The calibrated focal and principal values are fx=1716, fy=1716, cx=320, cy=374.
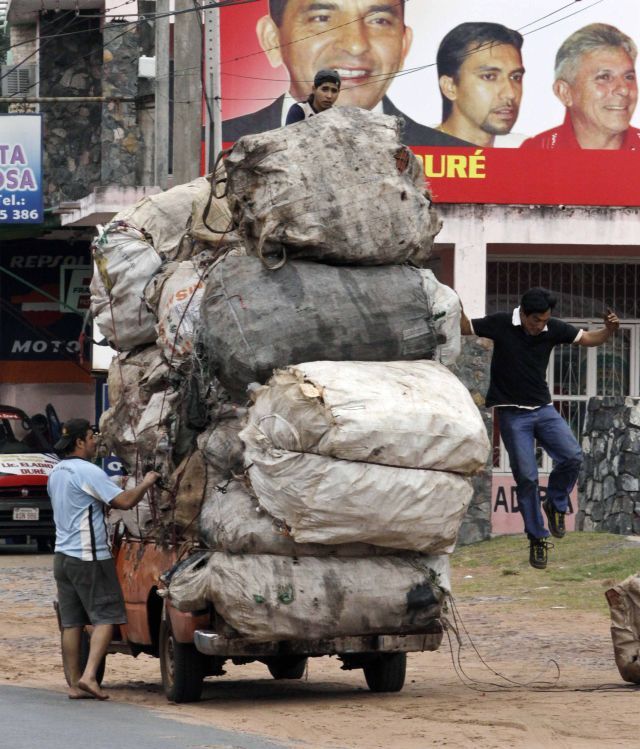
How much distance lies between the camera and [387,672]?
10508 mm

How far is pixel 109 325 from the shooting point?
1084 centimetres

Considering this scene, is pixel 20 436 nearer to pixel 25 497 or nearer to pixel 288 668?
pixel 25 497

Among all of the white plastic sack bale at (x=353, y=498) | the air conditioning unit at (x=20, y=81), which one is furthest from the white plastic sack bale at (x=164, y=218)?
the air conditioning unit at (x=20, y=81)

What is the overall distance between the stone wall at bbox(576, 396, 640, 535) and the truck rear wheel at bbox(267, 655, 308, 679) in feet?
26.9

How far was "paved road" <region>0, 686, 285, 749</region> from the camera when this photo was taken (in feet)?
26.6

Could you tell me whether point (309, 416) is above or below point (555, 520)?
above

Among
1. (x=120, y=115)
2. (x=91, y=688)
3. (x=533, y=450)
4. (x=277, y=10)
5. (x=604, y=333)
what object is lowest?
(x=91, y=688)

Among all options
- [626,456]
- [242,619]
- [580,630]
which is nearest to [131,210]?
[242,619]

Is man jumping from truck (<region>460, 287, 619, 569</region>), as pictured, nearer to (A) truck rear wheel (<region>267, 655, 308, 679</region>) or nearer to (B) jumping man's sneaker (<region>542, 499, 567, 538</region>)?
(B) jumping man's sneaker (<region>542, 499, 567, 538</region>)

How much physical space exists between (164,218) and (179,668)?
2.87 meters

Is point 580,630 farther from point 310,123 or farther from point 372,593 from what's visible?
point 310,123

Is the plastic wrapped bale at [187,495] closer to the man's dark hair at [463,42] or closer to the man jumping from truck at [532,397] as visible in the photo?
the man jumping from truck at [532,397]

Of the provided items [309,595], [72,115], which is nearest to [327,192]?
[309,595]

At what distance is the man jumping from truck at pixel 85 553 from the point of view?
33.4 feet
